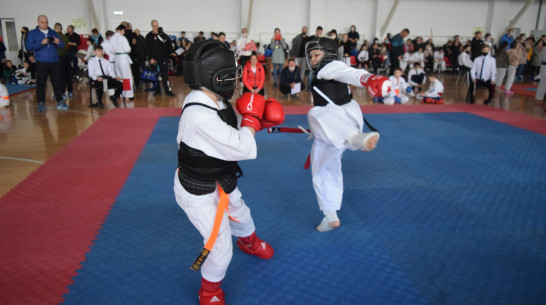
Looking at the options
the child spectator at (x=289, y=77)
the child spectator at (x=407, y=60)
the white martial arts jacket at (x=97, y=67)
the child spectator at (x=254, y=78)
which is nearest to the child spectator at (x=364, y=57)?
the child spectator at (x=407, y=60)

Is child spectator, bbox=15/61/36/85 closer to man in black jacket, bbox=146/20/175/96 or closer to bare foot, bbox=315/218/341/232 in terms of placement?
man in black jacket, bbox=146/20/175/96

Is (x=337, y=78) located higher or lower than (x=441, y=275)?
higher

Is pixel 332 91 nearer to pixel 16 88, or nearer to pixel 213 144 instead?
pixel 213 144

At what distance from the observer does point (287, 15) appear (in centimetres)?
1648

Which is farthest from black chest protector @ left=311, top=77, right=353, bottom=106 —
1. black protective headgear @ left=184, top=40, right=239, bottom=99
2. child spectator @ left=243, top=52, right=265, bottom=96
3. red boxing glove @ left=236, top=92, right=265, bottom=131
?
child spectator @ left=243, top=52, right=265, bottom=96

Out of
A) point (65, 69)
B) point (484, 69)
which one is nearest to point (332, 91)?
point (484, 69)

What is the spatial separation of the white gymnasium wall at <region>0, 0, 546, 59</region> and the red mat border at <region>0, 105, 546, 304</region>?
11.4 m

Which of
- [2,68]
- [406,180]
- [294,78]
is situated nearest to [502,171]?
[406,180]

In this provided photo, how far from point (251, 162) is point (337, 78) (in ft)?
6.65

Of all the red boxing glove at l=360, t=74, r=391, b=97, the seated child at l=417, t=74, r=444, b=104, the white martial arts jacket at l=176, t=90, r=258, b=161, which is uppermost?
the red boxing glove at l=360, t=74, r=391, b=97

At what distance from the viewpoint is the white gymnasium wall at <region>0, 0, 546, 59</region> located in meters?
14.9

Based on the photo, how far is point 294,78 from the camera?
888 centimetres

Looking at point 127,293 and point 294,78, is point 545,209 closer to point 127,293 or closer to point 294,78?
point 127,293

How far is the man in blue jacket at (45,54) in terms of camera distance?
21.9 ft
